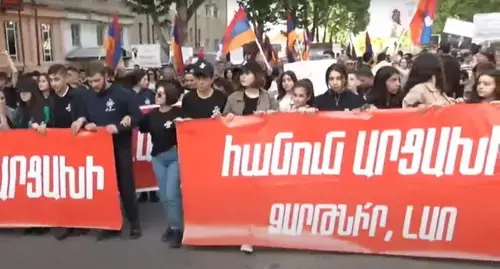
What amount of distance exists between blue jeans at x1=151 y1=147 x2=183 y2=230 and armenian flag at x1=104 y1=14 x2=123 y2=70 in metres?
4.50

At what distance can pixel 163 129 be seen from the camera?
582cm

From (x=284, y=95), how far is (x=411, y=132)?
2338 millimetres

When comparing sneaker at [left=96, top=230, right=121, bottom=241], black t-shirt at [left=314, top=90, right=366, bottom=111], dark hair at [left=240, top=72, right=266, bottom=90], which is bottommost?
sneaker at [left=96, top=230, right=121, bottom=241]

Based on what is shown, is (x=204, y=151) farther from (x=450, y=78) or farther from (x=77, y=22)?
(x=77, y=22)

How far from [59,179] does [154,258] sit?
1312 millimetres

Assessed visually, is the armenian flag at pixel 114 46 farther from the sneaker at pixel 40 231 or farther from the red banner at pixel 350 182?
the red banner at pixel 350 182

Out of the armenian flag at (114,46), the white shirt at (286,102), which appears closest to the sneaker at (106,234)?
the white shirt at (286,102)

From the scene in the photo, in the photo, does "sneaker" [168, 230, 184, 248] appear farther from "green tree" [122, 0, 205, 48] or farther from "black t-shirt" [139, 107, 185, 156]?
"green tree" [122, 0, 205, 48]

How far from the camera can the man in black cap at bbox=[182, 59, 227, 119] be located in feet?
19.4

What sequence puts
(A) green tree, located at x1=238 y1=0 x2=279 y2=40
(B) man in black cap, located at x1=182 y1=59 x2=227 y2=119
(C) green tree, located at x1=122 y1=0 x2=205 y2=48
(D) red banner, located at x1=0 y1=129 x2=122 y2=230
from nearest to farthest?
(B) man in black cap, located at x1=182 y1=59 x2=227 y2=119 → (D) red banner, located at x1=0 y1=129 x2=122 y2=230 → (C) green tree, located at x1=122 y1=0 x2=205 y2=48 → (A) green tree, located at x1=238 y1=0 x2=279 y2=40

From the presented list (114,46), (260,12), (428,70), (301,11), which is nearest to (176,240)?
(428,70)

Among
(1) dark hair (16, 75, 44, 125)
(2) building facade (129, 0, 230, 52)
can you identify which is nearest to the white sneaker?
(1) dark hair (16, 75, 44, 125)

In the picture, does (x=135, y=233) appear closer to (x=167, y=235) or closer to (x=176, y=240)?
(x=167, y=235)

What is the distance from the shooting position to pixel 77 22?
3253 cm
